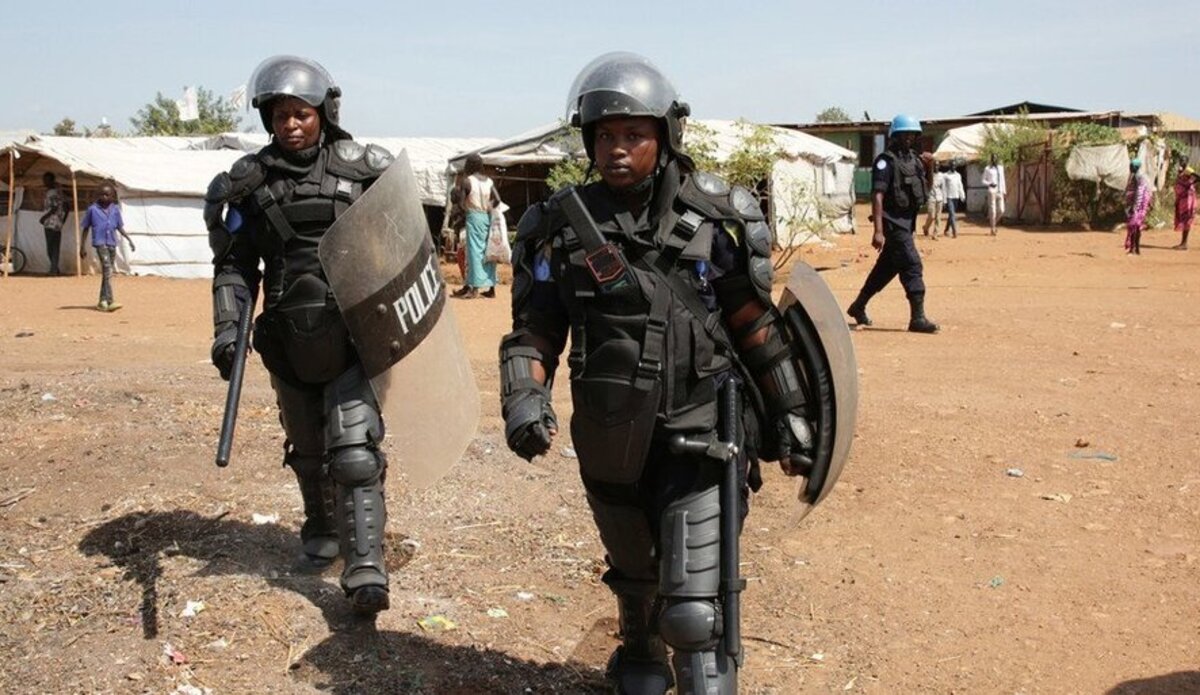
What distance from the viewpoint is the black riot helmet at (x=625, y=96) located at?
3174 millimetres

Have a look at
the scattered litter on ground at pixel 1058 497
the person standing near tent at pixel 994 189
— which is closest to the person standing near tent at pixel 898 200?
the scattered litter on ground at pixel 1058 497

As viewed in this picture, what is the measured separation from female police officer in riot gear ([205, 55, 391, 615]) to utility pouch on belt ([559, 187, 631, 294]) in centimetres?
151

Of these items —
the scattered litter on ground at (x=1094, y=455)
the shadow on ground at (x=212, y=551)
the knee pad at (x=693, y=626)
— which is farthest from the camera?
the scattered litter on ground at (x=1094, y=455)

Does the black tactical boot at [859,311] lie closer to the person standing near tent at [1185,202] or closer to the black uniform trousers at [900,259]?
the black uniform trousers at [900,259]

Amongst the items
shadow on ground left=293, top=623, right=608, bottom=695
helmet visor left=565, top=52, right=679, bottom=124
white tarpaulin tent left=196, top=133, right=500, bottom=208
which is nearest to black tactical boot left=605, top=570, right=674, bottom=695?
shadow on ground left=293, top=623, right=608, bottom=695

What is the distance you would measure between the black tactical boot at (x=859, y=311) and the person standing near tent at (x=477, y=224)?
528cm

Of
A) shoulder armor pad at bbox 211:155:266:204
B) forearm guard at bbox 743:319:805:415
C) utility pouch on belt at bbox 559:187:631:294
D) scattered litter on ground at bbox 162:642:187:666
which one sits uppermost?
shoulder armor pad at bbox 211:155:266:204

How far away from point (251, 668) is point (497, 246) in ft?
37.9

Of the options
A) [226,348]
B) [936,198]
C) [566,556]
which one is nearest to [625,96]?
[226,348]

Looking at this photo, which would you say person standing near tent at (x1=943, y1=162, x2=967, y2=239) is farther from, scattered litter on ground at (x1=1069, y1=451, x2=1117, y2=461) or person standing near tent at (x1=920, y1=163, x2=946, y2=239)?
scattered litter on ground at (x1=1069, y1=451, x2=1117, y2=461)

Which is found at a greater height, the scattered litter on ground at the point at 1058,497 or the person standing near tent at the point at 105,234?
the person standing near tent at the point at 105,234

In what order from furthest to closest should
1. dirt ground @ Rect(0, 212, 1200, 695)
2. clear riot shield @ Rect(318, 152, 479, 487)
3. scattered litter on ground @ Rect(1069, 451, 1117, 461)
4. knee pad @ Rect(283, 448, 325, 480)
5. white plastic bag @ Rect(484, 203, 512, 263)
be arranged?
white plastic bag @ Rect(484, 203, 512, 263) → scattered litter on ground @ Rect(1069, 451, 1117, 461) → knee pad @ Rect(283, 448, 325, 480) → clear riot shield @ Rect(318, 152, 479, 487) → dirt ground @ Rect(0, 212, 1200, 695)

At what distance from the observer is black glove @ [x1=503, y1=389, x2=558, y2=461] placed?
315 centimetres

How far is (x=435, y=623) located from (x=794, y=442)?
154cm
